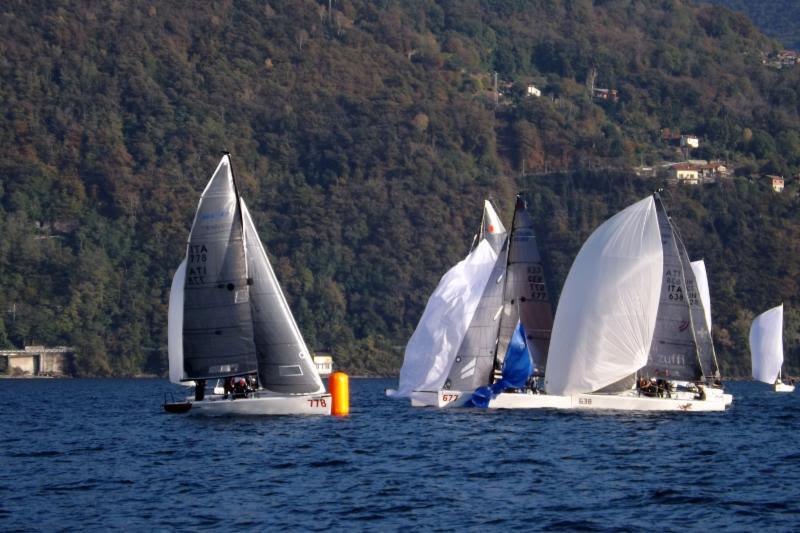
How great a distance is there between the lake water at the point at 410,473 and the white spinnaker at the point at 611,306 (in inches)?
62.8

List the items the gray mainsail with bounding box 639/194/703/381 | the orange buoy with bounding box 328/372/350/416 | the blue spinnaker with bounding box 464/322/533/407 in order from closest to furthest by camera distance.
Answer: the orange buoy with bounding box 328/372/350/416
the blue spinnaker with bounding box 464/322/533/407
the gray mainsail with bounding box 639/194/703/381

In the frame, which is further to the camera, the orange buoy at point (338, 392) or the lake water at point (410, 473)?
the orange buoy at point (338, 392)

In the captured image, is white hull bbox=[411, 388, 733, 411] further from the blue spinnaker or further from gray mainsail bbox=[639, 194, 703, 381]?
gray mainsail bbox=[639, 194, 703, 381]

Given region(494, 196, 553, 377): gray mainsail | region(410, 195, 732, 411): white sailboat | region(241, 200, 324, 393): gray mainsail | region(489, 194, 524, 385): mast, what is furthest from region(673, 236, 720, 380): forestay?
region(241, 200, 324, 393): gray mainsail

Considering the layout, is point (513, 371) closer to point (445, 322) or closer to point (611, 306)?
point (611, 306)

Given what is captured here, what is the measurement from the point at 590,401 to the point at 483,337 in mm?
3884

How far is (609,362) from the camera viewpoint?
161 ft

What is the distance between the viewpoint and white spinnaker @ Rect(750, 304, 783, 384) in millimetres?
85062

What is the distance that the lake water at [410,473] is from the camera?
28.9 meters

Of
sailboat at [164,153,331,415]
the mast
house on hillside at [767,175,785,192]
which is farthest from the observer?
Result: house on hillside at [767,175,785,192]

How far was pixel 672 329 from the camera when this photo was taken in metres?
50.8

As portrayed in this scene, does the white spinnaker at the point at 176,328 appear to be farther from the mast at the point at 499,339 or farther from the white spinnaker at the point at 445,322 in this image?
the mast at the point at 499,339

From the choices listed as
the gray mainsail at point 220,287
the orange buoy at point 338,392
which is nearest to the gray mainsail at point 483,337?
the orange buoy at point 338,392

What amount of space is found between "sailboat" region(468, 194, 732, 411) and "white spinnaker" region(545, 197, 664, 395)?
0.03 meters
